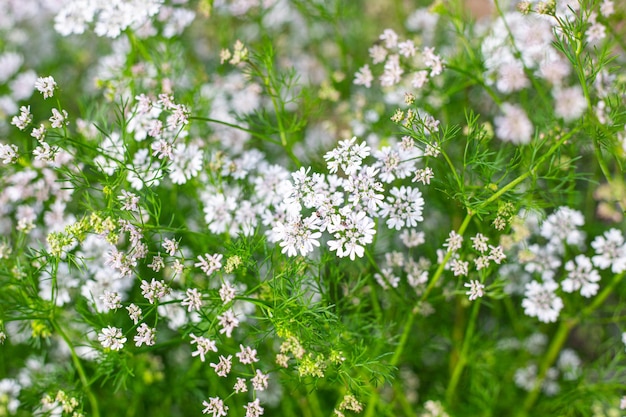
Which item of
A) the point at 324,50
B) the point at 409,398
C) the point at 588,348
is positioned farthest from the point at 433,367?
the point at 324,50

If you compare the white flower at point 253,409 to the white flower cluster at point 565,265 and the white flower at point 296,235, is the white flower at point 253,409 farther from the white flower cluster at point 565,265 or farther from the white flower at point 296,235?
the white flower cluster at point 565,265

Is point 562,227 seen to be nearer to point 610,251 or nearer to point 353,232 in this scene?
point 610,251

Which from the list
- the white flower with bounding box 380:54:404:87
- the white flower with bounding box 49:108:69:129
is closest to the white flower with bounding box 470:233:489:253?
the white flower with bounding box 380:54:404:87

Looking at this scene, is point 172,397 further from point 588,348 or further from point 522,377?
point 588,348

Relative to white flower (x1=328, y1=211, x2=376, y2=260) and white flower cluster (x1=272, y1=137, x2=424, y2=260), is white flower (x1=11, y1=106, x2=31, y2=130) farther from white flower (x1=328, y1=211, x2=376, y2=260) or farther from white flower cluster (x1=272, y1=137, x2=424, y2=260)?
white flower (x1=328, y1=211, x2=376, y2=260)

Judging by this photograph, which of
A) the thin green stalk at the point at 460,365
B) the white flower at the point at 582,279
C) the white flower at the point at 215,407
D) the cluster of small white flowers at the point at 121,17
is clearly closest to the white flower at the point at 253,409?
the white flower at the point at 215,407

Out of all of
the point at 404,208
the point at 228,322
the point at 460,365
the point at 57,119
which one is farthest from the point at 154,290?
the point at 460,365
